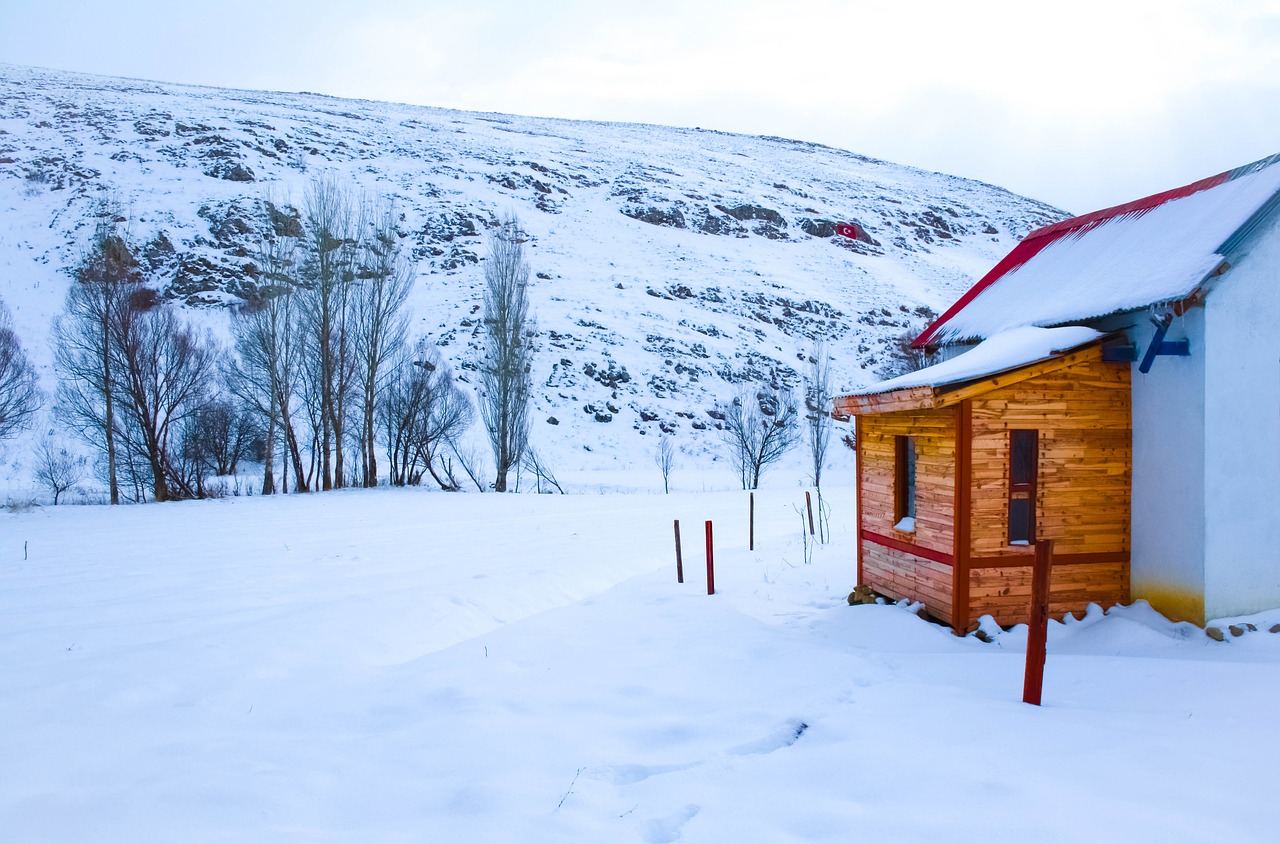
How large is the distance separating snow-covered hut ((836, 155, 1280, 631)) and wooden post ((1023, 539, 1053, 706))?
2.26 m

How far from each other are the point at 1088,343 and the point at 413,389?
22.0 metres

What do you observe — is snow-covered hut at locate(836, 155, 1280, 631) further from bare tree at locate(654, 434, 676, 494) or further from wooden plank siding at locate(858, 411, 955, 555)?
bare tree at locate(654, 434, 676, 494)

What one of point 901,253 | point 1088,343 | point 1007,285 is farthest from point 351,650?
point 901,253

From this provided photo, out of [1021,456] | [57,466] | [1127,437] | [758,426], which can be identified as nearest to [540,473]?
[758,426]

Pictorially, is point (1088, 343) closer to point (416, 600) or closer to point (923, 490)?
point (923, 490)

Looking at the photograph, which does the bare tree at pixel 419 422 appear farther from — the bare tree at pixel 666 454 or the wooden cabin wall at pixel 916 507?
the wooden cabin wall at pixel 916 507

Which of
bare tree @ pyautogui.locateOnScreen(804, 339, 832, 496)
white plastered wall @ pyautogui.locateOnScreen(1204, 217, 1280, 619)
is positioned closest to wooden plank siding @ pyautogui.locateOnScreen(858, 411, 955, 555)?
white plastered wall @ pyautogui.locateOnScreen(1204, 217, 1280, 619)

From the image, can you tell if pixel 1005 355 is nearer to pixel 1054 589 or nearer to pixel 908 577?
pixel 1054 589

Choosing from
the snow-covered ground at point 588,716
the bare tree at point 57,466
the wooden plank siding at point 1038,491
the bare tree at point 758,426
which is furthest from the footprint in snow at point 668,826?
the bare tree at point 57,466

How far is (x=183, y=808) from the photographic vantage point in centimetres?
397

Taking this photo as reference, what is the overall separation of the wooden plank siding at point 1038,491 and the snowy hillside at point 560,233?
24.2 meters

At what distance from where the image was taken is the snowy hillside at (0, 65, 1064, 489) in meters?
36.6

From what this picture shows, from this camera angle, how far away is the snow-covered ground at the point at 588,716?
12.6 feet

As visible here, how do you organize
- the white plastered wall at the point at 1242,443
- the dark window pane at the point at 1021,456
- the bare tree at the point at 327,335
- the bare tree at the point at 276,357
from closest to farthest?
Answer: the white plastered wall at the point at 1242,443
the dark window pane at the point at 1021,456
the bare tree at the point at 276,357
the bare tree at the point at 327,335
